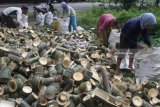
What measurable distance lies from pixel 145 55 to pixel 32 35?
4.45 m

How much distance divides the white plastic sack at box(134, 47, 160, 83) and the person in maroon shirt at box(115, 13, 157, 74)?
0.94ft

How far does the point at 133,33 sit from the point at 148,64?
2.15 ft

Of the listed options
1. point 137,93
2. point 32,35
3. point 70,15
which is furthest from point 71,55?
point 70,15

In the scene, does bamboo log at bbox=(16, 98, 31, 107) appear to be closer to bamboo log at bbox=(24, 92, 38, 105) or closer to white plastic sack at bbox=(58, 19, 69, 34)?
bamboo log at bbox=(24, 92, 38, 105)

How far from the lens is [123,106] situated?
5.46 meters

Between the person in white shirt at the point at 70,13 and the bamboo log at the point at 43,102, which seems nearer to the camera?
the bamboo log at the point at 43,102

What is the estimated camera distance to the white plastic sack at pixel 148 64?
287 inches

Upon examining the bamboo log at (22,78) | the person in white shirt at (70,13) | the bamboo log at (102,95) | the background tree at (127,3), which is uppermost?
the bamboo log at (102,95)

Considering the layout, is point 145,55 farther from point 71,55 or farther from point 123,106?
point 123,106

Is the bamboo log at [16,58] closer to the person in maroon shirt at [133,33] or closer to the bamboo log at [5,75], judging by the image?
the bamboo log at [5,75]

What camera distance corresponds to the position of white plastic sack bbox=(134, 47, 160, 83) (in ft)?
24.0

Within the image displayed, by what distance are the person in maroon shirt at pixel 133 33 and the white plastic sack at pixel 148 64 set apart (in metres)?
0.29

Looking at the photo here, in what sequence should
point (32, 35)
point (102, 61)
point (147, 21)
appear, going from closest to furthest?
point (147, 21) < point (102, 61) < point (32, 35)

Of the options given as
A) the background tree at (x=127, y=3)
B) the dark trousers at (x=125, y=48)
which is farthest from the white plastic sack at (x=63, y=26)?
the dark trousers at (x=125, y=48)
